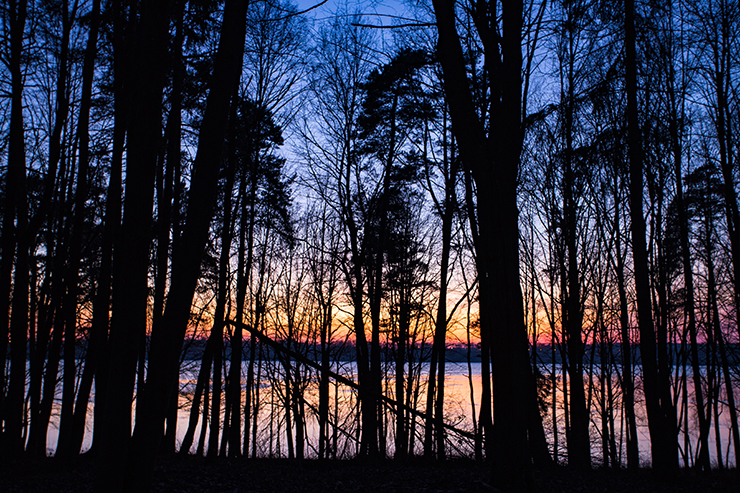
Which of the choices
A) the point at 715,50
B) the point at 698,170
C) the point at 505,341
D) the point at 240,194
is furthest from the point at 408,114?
the point at 505,341

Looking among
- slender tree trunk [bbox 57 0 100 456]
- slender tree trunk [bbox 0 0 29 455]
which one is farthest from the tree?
slender tree trunk [bbox 0 0 29 455]

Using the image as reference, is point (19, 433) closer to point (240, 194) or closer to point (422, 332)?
point (240, 194)

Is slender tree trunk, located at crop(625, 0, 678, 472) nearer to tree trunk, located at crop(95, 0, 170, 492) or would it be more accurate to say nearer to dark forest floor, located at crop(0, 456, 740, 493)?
dark forest floor, located at crop(0, 456, 740, 493)

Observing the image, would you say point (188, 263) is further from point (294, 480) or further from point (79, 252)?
point (294, 480)

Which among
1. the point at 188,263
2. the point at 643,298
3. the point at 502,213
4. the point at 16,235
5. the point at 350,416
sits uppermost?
the point at 16,235

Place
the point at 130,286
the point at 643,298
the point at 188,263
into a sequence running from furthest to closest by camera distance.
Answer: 1. the point at 643,298
2. the point at 188,263
3. the point at 130,286

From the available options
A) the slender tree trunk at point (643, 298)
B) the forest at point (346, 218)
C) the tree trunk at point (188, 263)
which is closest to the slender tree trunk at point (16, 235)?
the forest at point (346, 218)

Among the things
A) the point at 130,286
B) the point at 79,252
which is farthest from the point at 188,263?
the point at 79,252

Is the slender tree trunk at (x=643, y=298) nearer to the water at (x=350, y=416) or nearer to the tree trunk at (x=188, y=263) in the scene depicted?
the water at (x=350, y=416)

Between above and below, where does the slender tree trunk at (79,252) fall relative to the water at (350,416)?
above

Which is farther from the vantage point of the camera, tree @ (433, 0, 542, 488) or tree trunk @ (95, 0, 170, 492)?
tree @ (433, 0, 542, 488)

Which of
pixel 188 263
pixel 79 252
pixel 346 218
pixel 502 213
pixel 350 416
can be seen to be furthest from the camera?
pixel 350 416

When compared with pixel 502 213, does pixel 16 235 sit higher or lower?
higher

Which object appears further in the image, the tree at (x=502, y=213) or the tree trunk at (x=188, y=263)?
the tree at (x=502, y=213)
